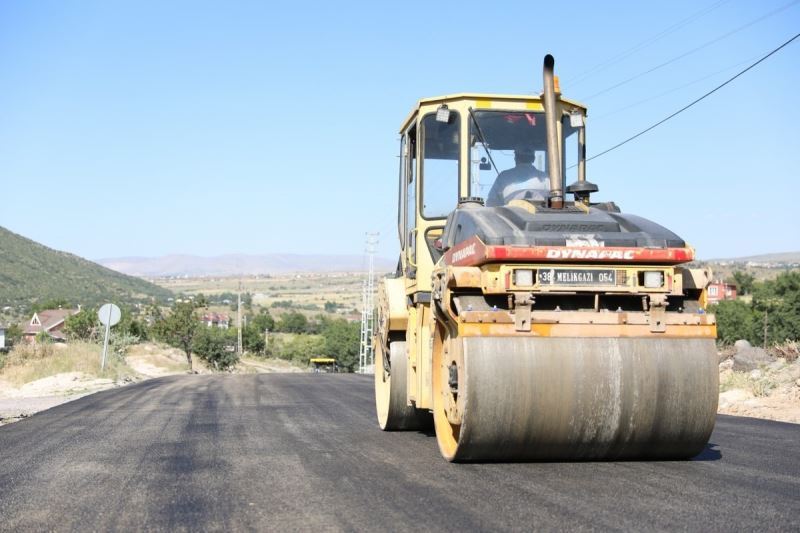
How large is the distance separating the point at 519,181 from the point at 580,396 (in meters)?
2.78

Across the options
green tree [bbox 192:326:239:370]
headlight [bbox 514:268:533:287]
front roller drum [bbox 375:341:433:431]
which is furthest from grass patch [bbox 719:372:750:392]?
green tree [bbox 192:326:239:370]

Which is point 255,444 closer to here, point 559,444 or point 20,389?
point 559,444

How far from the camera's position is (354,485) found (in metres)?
6.22

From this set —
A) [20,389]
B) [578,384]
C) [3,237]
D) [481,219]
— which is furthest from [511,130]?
[3,237]

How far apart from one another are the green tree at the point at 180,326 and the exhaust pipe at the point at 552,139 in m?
55.2

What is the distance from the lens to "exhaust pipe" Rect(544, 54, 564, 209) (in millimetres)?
7656

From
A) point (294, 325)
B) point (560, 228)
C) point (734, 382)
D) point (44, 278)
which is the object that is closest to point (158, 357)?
point (734, 382)

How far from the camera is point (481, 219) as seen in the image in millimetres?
7223

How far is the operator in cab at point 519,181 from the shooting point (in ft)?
28.0

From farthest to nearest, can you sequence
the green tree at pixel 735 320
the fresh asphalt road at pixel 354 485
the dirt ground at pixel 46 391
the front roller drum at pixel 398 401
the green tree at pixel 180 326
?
the green tree at pixel 735 320 < the green tree at pixel 180 326 < the dirt ground at pixel 46 391 < the front roller drum at pixel 398 401 < the fresh asphalt road at pixel 354 485

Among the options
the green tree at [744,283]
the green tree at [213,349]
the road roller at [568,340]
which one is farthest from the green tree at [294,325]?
the road roller at [568,340]

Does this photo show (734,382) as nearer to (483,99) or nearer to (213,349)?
(483,99)

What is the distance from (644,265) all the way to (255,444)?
13.5 feet

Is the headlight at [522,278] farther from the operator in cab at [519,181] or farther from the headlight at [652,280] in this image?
the operator in cab at [519,181]
